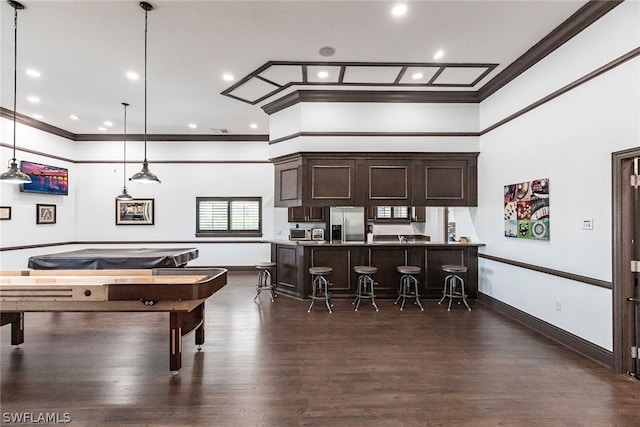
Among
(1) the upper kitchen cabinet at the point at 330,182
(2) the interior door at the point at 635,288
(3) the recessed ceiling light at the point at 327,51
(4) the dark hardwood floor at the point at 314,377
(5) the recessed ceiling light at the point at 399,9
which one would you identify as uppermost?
(3) the recessed ceiling light at the point at 327,51

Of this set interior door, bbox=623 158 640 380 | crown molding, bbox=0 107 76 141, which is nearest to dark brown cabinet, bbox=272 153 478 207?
interior door, bbox=623 158 640 380

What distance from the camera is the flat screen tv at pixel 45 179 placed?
6637 millimetres

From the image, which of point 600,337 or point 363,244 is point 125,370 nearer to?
point 363,244

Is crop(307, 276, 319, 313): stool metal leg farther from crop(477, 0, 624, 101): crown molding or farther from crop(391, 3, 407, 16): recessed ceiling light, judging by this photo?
crop(477, 0, 624, 101): crown molding

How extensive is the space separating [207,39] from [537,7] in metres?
3.63

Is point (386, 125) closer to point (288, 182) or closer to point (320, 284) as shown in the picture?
point (288, 182)

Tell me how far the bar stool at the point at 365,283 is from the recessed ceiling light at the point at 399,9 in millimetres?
3420

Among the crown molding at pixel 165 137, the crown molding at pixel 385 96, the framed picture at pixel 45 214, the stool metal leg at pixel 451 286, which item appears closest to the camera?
the stool metal leg at pixel 451 286

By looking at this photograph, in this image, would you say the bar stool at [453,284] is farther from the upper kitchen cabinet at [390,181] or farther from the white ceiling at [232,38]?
the white ceiling at [232,38]

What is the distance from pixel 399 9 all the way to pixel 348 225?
3.96 m

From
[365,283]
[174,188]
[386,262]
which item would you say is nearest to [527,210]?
[386,262]

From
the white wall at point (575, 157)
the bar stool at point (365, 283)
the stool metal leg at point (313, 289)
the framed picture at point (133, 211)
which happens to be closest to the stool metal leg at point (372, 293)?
the bar stool at point (365, 283)

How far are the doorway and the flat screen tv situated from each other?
9.55 m

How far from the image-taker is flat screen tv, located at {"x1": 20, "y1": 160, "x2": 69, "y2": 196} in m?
6.64
